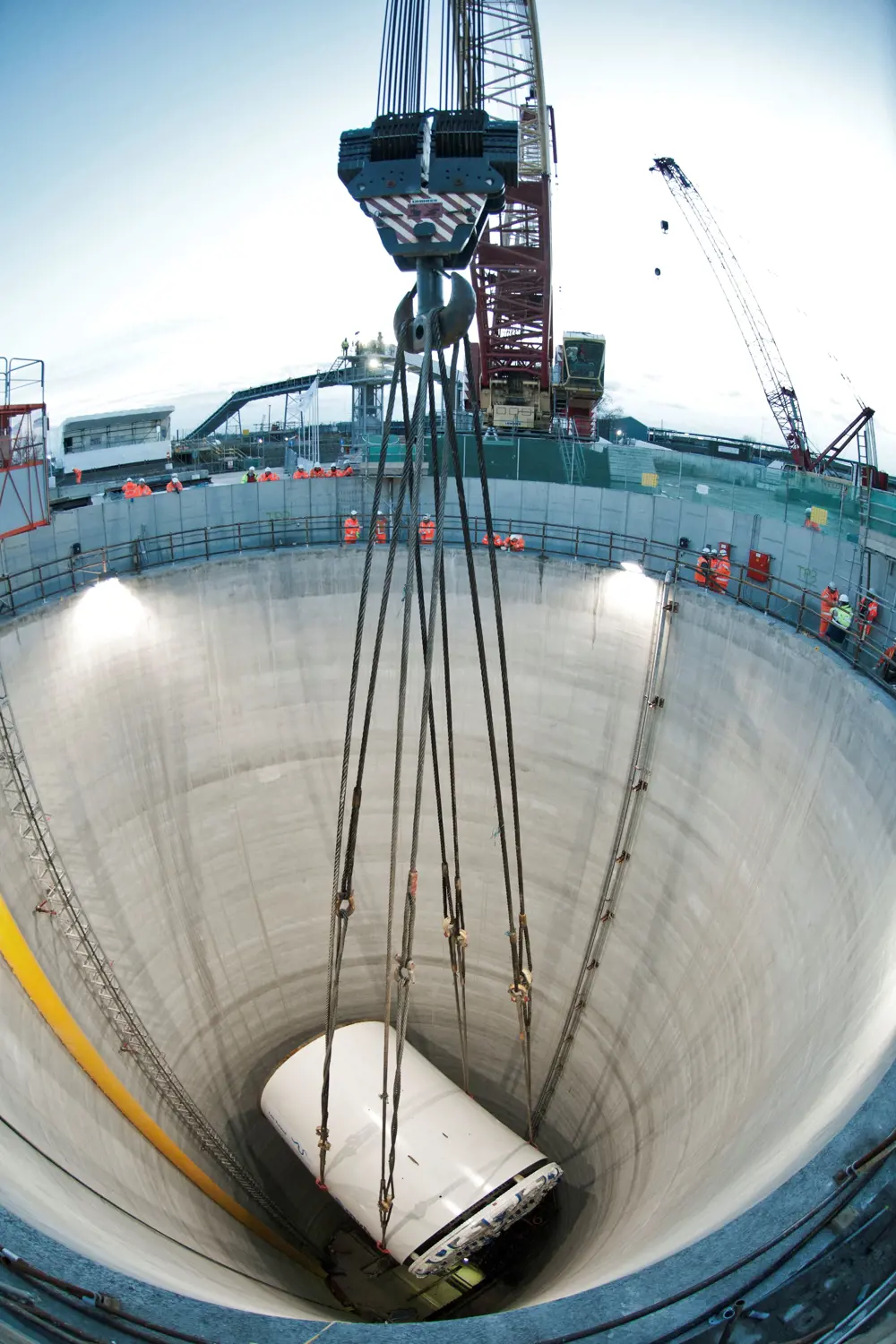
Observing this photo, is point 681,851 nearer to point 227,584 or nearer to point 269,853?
point 269,853

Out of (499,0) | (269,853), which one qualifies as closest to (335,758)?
(269,853)

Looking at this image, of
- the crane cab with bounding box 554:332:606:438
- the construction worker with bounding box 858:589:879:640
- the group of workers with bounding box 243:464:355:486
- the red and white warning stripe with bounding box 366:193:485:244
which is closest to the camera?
the red and white warning stripe with bounding box 366:193:485:244

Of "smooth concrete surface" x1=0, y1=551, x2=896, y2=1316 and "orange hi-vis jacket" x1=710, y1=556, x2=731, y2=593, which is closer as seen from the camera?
"smooth concrete surface" x1=0, y1=551, x2=896, y2=1316

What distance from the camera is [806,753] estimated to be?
927 cm

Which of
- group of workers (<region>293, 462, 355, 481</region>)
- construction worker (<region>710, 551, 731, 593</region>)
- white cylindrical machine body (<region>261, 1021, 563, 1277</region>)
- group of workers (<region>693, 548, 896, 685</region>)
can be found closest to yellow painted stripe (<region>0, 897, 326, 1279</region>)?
white cylindrical machine body (<region>261, 1021, 563, 1277</region>)

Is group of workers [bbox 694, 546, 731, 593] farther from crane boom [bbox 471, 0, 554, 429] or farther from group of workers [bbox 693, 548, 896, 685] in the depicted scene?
crane boom [bbox 471, 0, 554, 429]

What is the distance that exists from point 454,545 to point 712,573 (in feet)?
14.3

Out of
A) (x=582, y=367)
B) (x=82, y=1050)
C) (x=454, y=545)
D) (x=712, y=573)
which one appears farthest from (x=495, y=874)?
(x=582, y=367)

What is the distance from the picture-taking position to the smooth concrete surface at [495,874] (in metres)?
7.41

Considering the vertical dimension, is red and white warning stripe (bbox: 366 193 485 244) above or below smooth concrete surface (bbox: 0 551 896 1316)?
above

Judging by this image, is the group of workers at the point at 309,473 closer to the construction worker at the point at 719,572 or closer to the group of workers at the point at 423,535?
the group of workers at the point at 423,535

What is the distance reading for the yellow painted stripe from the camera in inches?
340

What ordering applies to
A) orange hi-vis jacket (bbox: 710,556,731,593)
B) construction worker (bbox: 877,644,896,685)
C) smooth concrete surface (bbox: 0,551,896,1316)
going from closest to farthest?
smooth concrete surface (bbox: 0,551,896,1316)
construction worker (bbox: 877,644,896,685)
orange hi-vis jacket (bbox: 710,556,731,593)

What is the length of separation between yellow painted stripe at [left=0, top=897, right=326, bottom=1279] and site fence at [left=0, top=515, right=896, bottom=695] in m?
4.04
